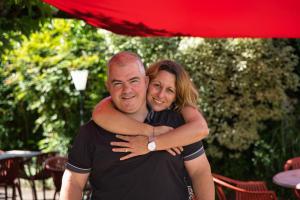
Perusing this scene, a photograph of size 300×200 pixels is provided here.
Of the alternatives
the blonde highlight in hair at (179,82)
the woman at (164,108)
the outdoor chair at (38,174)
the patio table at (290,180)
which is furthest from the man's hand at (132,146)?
the outdoor chair at (38,174)

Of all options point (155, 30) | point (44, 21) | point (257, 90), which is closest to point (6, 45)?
point (44, 21)

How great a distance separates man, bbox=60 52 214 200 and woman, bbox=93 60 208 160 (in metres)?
0.04

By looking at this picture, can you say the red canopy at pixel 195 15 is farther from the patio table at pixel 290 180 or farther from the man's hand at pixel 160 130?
the man's hand at pixel 160 130

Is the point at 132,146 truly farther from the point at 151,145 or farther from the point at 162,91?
the point at 162,91

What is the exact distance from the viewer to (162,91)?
8.80 feet

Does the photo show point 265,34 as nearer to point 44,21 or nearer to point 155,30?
point 155,30

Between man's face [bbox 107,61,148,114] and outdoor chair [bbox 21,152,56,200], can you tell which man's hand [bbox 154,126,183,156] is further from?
outdoor chair [bbox 21,152,56,200]

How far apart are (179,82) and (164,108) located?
148mm

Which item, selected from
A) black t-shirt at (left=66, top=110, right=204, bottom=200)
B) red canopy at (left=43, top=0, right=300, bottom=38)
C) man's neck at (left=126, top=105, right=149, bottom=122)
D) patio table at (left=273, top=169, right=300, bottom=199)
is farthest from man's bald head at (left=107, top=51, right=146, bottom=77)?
patio table at (left=273, top=169, right=300, bottom=199)

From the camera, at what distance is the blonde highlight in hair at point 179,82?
8.88 feet

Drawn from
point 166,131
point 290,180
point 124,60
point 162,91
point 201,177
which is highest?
point 124,60

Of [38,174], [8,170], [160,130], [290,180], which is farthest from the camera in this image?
[38,174]

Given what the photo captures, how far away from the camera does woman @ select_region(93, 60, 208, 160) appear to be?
2.43 metres

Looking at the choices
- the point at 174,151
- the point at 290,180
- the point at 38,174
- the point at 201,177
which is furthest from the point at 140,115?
the point at 38,174
